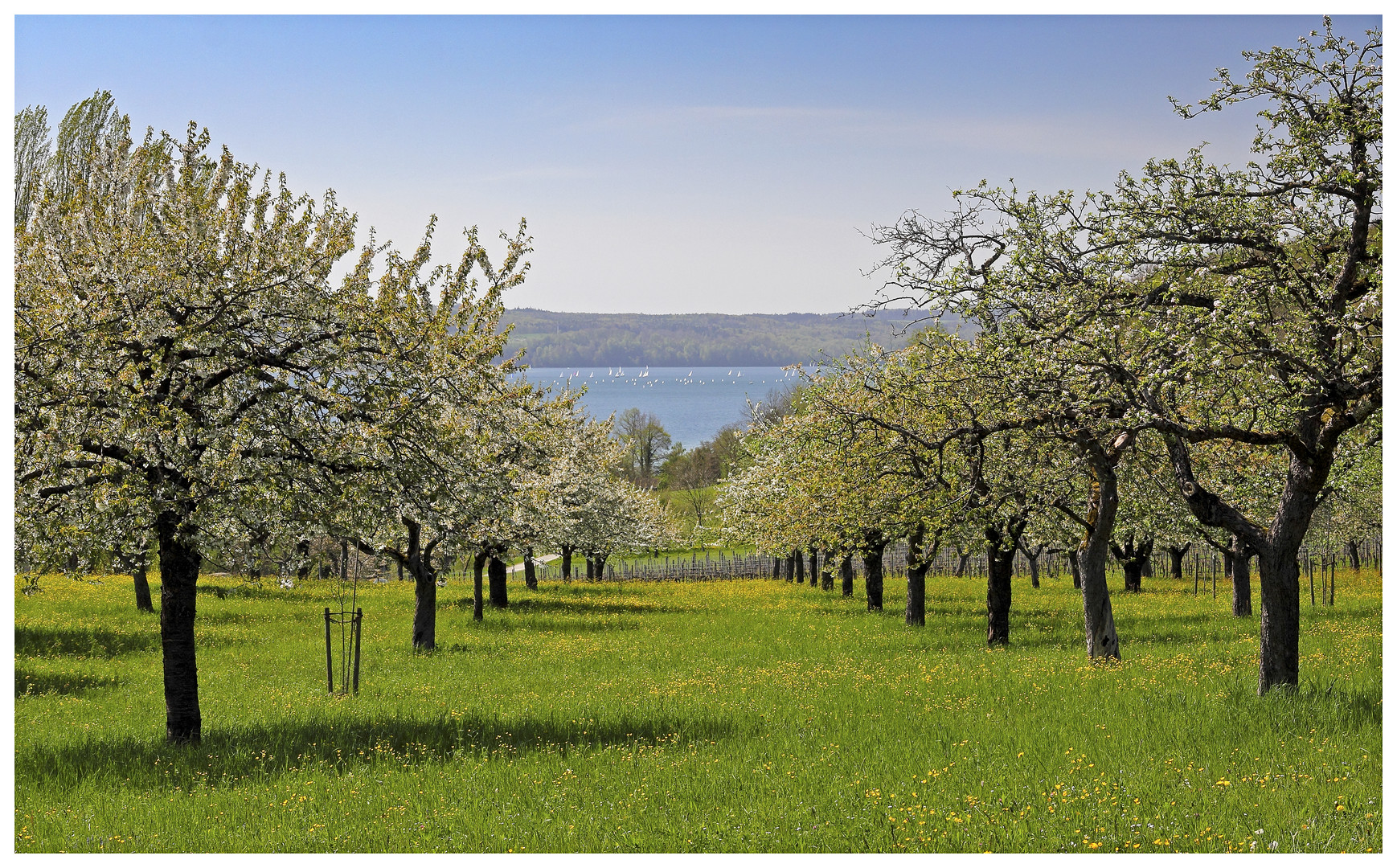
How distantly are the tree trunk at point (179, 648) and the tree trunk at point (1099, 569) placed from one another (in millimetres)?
15884

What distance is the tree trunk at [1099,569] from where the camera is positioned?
17953mm

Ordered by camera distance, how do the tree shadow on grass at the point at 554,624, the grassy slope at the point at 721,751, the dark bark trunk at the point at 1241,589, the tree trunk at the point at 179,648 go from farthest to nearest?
the tree shadow on grass at the point at 554,624
the dark bark trunk at the point at 1241,589
the tree trunk at the point at 179,648
the grassy slope at the point at 721,751

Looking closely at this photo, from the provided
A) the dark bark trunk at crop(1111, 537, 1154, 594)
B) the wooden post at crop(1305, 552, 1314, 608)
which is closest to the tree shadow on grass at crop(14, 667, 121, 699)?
the wooden post at crop(1305, 552, 1314, 608)

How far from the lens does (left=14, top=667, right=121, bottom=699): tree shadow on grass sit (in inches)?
763

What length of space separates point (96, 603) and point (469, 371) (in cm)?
2629

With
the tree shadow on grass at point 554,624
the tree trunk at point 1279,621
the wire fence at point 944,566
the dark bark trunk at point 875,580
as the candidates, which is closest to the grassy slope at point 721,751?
the tree trunk at point 1279,621

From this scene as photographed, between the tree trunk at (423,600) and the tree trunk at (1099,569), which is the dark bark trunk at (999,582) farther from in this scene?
the tree trunk at (423,600)

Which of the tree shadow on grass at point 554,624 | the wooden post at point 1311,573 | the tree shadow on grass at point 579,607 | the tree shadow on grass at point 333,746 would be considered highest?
the tree shadow on grass at point 333,746

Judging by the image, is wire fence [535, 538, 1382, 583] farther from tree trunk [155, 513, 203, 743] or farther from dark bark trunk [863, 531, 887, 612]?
tree trunk [155, 513, 203, 743]

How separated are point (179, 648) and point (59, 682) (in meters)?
9.65

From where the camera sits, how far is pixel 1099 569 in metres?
19.0

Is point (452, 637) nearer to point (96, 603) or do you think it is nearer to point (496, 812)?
A: point (96, 603)

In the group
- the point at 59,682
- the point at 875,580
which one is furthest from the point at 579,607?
the point at 59,682

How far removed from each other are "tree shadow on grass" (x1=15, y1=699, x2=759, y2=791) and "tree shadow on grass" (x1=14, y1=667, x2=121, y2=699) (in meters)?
7.15
